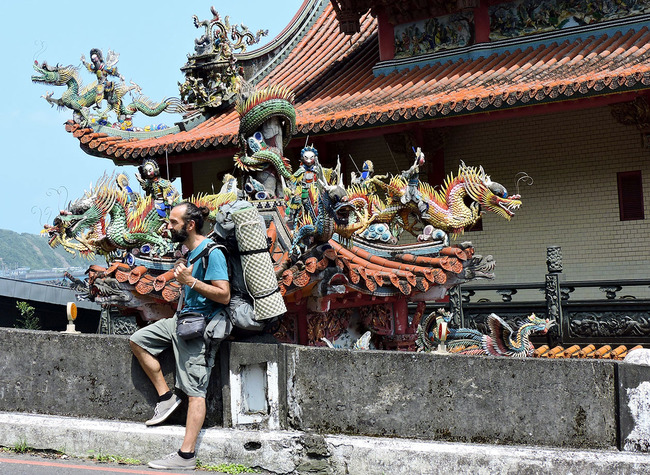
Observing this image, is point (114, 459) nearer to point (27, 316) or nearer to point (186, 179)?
point (186, 179)

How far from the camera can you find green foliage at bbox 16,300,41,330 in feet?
62.3

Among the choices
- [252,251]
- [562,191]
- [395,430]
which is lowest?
[395,430]

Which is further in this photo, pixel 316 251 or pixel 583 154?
pixel 583 154

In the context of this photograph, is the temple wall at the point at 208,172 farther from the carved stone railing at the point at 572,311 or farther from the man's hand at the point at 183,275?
the man's hand at the point at 183,275

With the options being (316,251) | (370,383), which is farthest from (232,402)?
(316,251)

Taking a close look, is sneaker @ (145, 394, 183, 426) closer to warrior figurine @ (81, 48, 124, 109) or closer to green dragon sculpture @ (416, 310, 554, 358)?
green dragon sculpture @ (416, 310, 554, 358)

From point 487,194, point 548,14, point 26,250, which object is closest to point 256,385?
point 487,194

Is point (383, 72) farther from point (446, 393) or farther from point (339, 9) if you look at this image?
point (446, 393)

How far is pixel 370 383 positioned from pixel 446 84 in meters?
9.59

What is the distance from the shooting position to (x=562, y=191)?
1441cm

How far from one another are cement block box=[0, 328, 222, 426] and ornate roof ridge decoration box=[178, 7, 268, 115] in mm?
11297

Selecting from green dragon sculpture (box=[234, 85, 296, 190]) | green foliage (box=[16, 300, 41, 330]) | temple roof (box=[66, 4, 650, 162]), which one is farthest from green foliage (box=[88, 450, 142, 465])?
green foliage (box=[16, 300, 41, 330])

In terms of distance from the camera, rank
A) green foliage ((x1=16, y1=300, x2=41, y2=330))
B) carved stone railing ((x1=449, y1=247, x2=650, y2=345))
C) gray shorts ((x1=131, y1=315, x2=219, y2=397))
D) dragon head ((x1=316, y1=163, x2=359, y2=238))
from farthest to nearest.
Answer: green foliage ((x1=16, y1=300, x2=41, y2=330)), carved stone railing ((x1=449, y1=247, x2=650, y2=345)), dragon head ((x1=316, y1=163, x2=359, y2=238)), gray shorts ((x1=131, y1=315, x2=219, y2=397))

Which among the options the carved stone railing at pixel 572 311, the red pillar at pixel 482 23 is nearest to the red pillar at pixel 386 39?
the red pillar at pixel 482 23
